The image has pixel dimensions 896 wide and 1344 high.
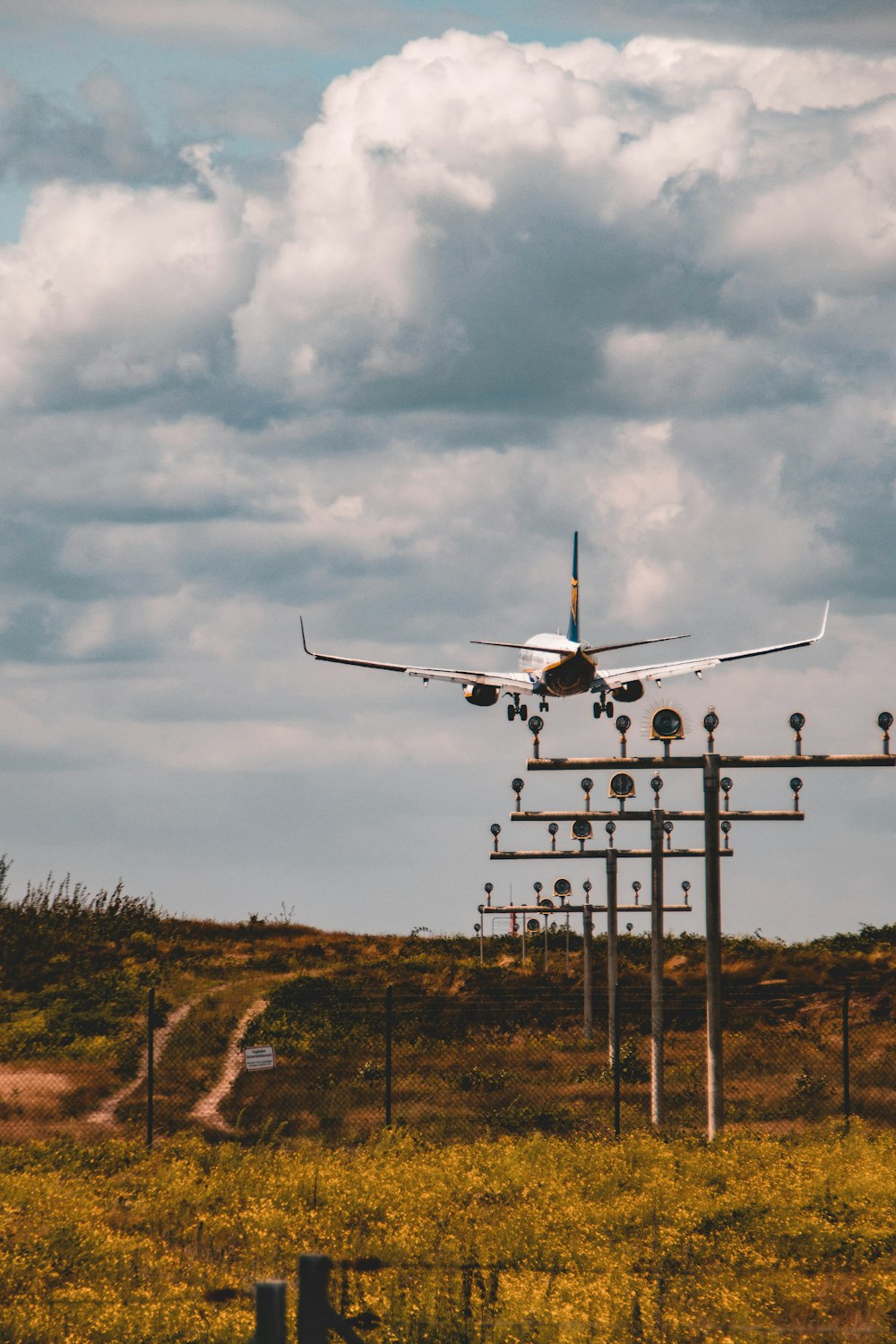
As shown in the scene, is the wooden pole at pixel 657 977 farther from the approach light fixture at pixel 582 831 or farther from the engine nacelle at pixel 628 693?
the engine nacelle at pixel 628 693

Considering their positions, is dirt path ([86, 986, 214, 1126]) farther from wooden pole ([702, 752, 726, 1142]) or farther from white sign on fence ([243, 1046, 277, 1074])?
wooden pole ([702, 752, 726, 1142])

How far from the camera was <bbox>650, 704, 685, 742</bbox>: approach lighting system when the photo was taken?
2738cm

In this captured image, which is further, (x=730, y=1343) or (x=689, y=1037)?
(x=689, y=1037)

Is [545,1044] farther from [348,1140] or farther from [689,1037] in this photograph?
[348,1140]

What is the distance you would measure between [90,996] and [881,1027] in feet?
80.6

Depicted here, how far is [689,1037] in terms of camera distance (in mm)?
51719

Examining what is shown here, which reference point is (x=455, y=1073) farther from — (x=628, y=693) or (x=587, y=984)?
(x=628, y=693)

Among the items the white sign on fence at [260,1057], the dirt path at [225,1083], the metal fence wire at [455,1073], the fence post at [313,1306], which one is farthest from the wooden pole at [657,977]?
the fence post at [313,1306]

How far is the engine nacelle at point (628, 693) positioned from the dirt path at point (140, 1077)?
56.9ft

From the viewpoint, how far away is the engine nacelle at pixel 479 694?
5159cm

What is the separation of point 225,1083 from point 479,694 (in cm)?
1829

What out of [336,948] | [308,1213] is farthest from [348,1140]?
[336,948]

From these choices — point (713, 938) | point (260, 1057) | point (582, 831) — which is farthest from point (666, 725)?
point (582, 831)

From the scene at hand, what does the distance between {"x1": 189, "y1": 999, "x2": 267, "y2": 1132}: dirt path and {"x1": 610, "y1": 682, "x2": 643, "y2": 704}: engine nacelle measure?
15572 mm
